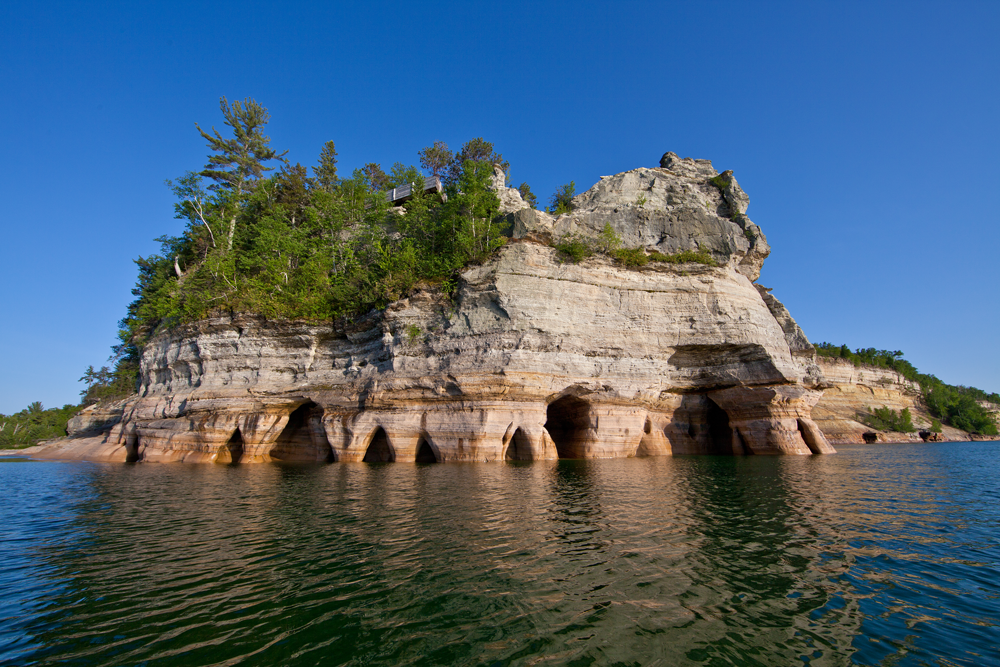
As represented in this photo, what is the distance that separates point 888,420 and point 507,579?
67.7m

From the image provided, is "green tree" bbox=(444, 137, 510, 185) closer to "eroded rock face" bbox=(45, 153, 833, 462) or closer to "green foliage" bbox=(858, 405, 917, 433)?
"eroded rock face" bbox=(45, 153, 833, 462)

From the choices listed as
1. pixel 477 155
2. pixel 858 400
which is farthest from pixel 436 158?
pixel 858 400

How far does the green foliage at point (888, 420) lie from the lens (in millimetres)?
52562

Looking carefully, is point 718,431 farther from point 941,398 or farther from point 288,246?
point 941,398

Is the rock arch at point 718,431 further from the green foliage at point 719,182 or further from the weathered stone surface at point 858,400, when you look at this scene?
the weathered stone surface at point 858,400

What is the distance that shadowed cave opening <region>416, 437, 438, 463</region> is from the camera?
2374 centimetres

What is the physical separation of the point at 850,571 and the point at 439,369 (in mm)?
18484

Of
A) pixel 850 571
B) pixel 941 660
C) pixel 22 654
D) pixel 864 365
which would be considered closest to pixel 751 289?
pixel 850 571

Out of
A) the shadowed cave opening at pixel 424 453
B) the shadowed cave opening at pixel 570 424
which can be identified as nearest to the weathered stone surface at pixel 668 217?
the shadowed cave opening at pixel 570 424

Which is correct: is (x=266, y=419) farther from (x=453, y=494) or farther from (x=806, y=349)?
(x=806, y=349)

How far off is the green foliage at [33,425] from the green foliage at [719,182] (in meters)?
66.4

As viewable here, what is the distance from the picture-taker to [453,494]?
1255cm

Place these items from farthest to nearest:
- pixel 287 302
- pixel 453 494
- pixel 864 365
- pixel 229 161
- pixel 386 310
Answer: pixel 864 365 < pixel 229 161 < pixel 287 302 < pixel 386 310 < pixel 453 494

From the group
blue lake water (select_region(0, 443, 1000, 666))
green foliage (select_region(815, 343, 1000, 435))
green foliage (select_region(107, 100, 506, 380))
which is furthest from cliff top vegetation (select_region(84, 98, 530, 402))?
green foliage (select_region(815, 343, 1000, 435))
